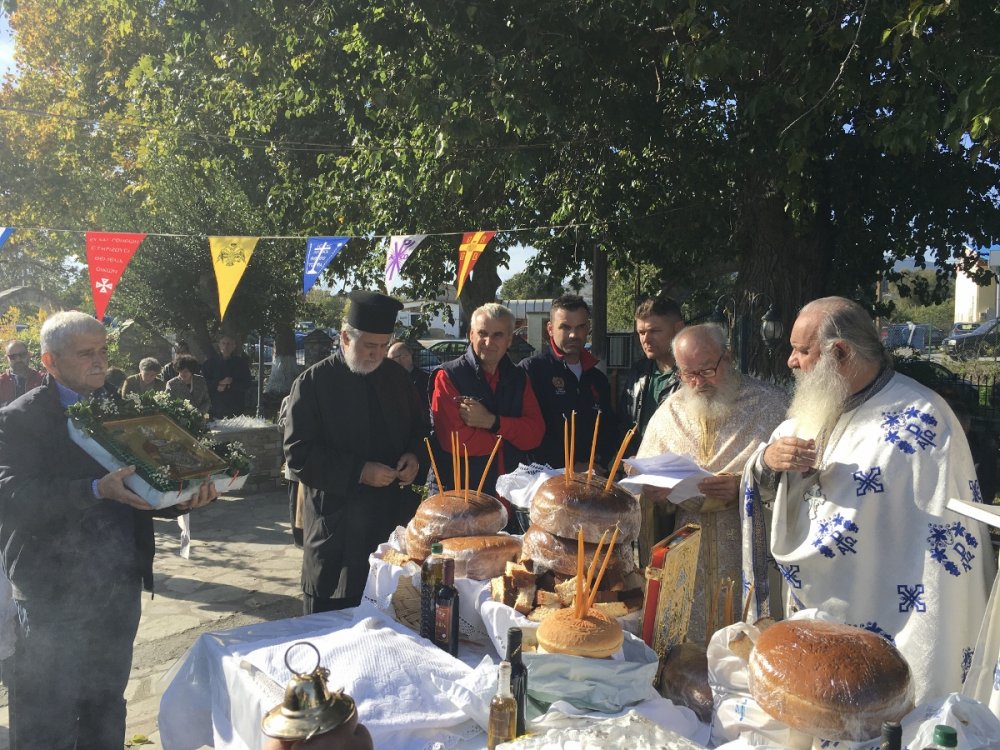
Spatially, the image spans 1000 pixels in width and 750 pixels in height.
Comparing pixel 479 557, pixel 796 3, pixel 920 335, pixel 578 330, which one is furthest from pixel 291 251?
pixel 920 335

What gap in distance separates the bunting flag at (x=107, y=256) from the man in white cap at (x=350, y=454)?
504cm

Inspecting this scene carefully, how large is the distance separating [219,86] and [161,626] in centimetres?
661

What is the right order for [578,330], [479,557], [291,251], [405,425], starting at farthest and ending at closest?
[291,251], [578,330], [405,425], [479,557]

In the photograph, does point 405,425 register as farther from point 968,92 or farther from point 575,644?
point 968,92

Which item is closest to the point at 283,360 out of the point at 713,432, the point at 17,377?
the point at 17,377

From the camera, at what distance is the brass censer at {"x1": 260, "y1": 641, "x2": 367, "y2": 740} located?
1.59m

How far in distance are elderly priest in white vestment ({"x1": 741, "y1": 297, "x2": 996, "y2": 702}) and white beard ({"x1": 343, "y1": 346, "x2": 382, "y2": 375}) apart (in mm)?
1873

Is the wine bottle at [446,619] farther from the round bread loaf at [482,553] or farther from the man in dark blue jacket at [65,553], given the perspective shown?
the man in dark blue jacket at [65,553]

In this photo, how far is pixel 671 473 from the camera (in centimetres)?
304

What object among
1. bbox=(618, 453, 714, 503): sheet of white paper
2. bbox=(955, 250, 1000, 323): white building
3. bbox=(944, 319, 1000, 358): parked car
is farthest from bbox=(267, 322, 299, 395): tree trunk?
bbox=(955, 250, 1000, 323): white building

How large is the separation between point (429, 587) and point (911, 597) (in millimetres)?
1597

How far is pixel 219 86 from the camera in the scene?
9.45 metres

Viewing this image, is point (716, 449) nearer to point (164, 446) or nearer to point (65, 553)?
point (164, 446)

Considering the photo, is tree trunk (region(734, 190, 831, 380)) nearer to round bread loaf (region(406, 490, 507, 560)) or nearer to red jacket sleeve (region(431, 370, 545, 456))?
red jacket sleeve (region(431, 370, 545, 456))
